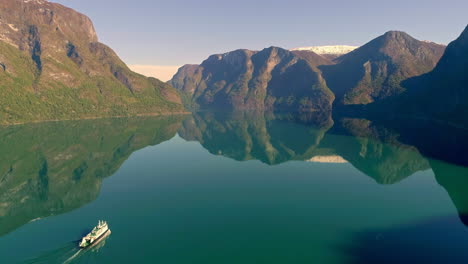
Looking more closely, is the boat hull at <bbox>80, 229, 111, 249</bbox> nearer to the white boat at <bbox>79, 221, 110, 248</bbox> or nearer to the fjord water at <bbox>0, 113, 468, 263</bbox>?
the white boat at <bbox>79, 221, 110, 248</bbox>

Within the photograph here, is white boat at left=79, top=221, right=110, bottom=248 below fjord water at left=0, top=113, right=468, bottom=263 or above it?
above

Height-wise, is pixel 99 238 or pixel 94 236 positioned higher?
pixel 94 236

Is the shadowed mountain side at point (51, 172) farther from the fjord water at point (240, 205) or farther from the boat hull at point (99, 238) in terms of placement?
the boat hull at point (99, 238)

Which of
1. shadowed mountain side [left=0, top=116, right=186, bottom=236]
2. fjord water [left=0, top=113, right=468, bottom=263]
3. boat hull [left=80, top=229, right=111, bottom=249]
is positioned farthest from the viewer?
shadowed mountain side [left=0, top=116, right=186, bottom=236]

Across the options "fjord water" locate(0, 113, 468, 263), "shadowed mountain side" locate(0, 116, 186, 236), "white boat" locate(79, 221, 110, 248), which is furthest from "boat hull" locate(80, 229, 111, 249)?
"shadowed mountain side" locate(0, 116, 186, 236)

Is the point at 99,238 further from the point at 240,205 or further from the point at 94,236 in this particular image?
the point at 240,205

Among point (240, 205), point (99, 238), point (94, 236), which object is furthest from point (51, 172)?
point (240, 205)
